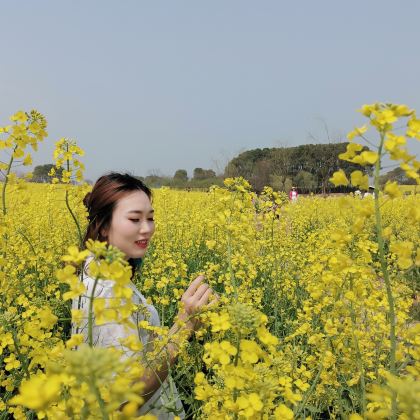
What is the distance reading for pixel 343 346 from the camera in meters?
2.02

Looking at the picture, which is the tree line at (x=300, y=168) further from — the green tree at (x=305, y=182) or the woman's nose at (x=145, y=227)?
the woman's nose at (x=145, y=227)

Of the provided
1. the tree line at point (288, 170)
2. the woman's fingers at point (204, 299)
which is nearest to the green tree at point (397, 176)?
the woman's fingers at point (204, 299)

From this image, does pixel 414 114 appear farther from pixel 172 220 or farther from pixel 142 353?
pixel 172 220

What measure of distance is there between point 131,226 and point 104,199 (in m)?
0.21

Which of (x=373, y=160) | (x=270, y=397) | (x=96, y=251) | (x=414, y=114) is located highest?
(x=414, y=114)

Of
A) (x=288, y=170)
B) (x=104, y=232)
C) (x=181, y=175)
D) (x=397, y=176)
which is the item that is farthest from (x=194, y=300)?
(x=181, y=175)

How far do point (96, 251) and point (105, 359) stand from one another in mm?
236

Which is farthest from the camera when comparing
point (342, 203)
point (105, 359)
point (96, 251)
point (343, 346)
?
point (343, 346)

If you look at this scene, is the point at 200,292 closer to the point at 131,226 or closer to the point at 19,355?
the point at 131,226

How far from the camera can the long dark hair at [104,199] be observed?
6.86 ft

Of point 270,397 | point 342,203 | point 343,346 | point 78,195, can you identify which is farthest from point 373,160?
point 78,195

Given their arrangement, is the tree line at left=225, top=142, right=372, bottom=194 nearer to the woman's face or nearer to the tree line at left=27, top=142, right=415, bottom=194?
the tree line at left=27, top=142, right=415, bottom=194

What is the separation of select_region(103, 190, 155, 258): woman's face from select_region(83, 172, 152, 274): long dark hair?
0.03 meters

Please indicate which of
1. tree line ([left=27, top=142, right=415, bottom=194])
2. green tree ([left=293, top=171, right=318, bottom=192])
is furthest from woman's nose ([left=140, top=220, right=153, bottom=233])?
green tree ([left=293, top=171, right=318, bottom=192])
